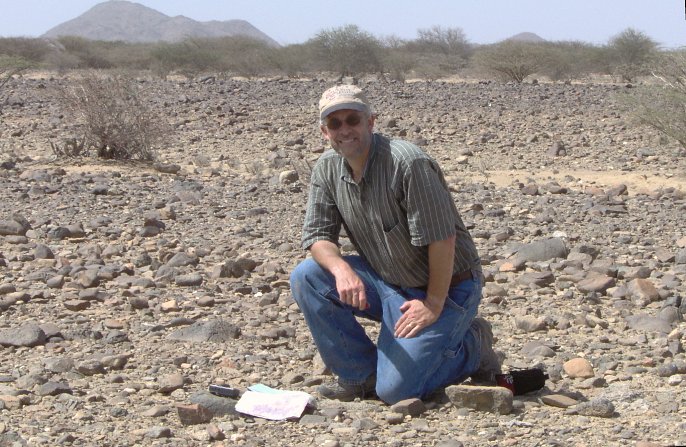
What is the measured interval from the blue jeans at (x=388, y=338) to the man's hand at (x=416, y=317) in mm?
35

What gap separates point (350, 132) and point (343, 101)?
11 cm

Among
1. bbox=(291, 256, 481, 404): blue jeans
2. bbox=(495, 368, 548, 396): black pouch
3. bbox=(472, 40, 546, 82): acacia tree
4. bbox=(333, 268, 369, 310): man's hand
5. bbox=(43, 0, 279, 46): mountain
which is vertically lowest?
bbox=(495, 368, 548, 396): black pouch

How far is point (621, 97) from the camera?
43.4 ft

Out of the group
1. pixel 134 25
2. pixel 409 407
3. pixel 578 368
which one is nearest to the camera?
pixel 409 407

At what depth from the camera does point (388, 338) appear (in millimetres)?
3889

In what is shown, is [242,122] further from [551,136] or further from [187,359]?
[187,359]

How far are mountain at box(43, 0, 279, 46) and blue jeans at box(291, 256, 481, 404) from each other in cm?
14187

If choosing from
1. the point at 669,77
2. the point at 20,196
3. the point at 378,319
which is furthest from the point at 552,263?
the point at 669,77

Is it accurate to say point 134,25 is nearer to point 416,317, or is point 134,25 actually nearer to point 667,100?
point 667,100

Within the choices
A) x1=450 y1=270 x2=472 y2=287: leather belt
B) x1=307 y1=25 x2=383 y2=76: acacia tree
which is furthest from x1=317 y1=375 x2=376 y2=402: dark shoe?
x1=307 y1=25 x2=383 y2=76: acacia tree

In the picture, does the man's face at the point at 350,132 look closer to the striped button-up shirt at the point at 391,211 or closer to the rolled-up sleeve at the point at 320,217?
the striped button-up shirt at the point at 391,211

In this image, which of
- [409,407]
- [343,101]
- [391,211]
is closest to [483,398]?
[409,407]

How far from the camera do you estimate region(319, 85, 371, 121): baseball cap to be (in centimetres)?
368

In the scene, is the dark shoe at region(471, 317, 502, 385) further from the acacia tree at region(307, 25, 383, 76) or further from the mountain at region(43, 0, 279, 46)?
the mountain at region(43, 0, 279, 46)
